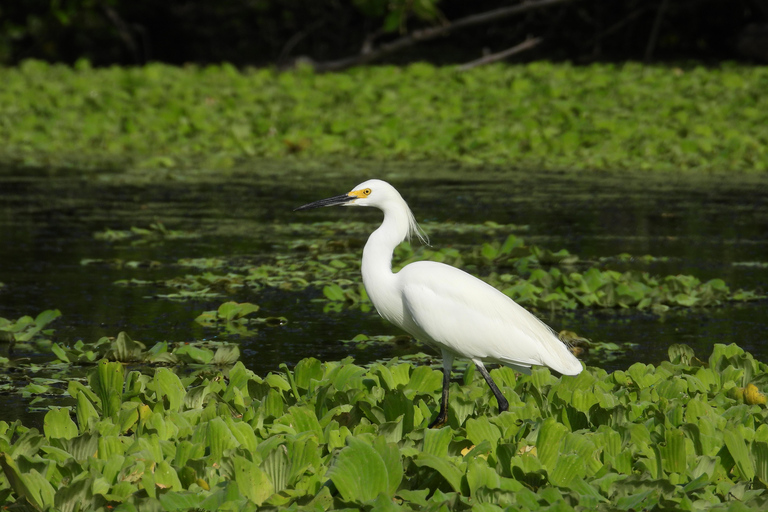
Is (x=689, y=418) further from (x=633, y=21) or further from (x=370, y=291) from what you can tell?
(x=633, y=21)

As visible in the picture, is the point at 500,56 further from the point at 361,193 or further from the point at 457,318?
the point at 457,318

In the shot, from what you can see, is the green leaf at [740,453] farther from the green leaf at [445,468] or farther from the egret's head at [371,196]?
the egret's head at [371,196]

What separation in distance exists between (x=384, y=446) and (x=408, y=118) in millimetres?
11761

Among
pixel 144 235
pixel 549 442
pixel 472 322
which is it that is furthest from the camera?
pixel 144 235

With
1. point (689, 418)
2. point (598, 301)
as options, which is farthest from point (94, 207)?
point (689, 418)

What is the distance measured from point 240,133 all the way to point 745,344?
371 inches

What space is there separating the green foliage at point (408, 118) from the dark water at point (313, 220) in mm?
937

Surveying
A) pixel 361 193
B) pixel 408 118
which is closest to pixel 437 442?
pixel 361 193

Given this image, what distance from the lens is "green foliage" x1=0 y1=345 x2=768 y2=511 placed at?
10.7ft

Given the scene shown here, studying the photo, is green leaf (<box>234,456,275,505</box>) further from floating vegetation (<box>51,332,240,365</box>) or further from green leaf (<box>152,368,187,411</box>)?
floating vegetation (<box>51,332,240,365</box>)

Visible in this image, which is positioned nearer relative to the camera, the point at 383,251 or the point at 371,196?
the point at 383,251

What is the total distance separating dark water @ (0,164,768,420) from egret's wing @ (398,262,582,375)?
111 centimetres

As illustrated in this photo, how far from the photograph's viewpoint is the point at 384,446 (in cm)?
335

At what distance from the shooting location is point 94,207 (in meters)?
10.3
